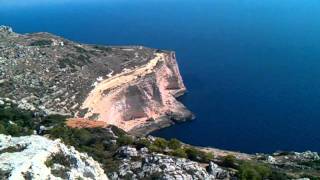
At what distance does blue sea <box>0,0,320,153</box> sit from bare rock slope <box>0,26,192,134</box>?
4909mm

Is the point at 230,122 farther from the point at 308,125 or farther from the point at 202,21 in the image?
the point at 202,21

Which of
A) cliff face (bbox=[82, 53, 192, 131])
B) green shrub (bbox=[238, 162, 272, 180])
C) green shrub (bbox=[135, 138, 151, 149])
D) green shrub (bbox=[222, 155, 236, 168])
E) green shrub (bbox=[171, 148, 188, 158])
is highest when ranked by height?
cliff face (bbox=[82, 53, 192, 131])

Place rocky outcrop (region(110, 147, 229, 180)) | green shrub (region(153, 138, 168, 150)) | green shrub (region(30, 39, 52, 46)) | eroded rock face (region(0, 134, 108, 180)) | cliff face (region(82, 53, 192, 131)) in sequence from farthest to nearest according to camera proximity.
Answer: green shrub (region(30, 39, 52, 46)) < cliff face (region(82, 53, 192, 131)) < green shrub (region(153, 138, 168, 150)) < rocky outcrop (region(110, 147, 229, 180)) < eroded rock face (region(0, 134, 108, 180))

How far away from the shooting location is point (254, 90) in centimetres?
11281

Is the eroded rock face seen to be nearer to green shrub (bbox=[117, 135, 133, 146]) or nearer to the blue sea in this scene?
green shrub (bbox=[117, 135, 133, 146])

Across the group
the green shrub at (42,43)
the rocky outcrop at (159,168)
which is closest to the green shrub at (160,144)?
the rocky outcrop at (159,168)

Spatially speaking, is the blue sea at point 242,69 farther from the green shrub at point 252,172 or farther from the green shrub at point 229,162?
the green shrub at point 252,172

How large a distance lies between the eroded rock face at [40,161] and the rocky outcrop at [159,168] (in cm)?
300

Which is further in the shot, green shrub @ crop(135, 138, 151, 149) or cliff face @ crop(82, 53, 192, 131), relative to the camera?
cliff face @ crop(82, 53, 192, 131)

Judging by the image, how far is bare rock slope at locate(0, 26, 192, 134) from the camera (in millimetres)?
82188

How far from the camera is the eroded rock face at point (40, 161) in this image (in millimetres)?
27062

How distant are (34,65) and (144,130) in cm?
2025

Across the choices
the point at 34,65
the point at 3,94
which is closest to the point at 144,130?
the point at 34,65

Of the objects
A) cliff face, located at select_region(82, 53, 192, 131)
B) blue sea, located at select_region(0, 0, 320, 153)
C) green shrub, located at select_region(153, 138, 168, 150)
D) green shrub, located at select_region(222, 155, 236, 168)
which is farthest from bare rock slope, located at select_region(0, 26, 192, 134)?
green shrub, located at select_region(222, 155, 236, 168)
